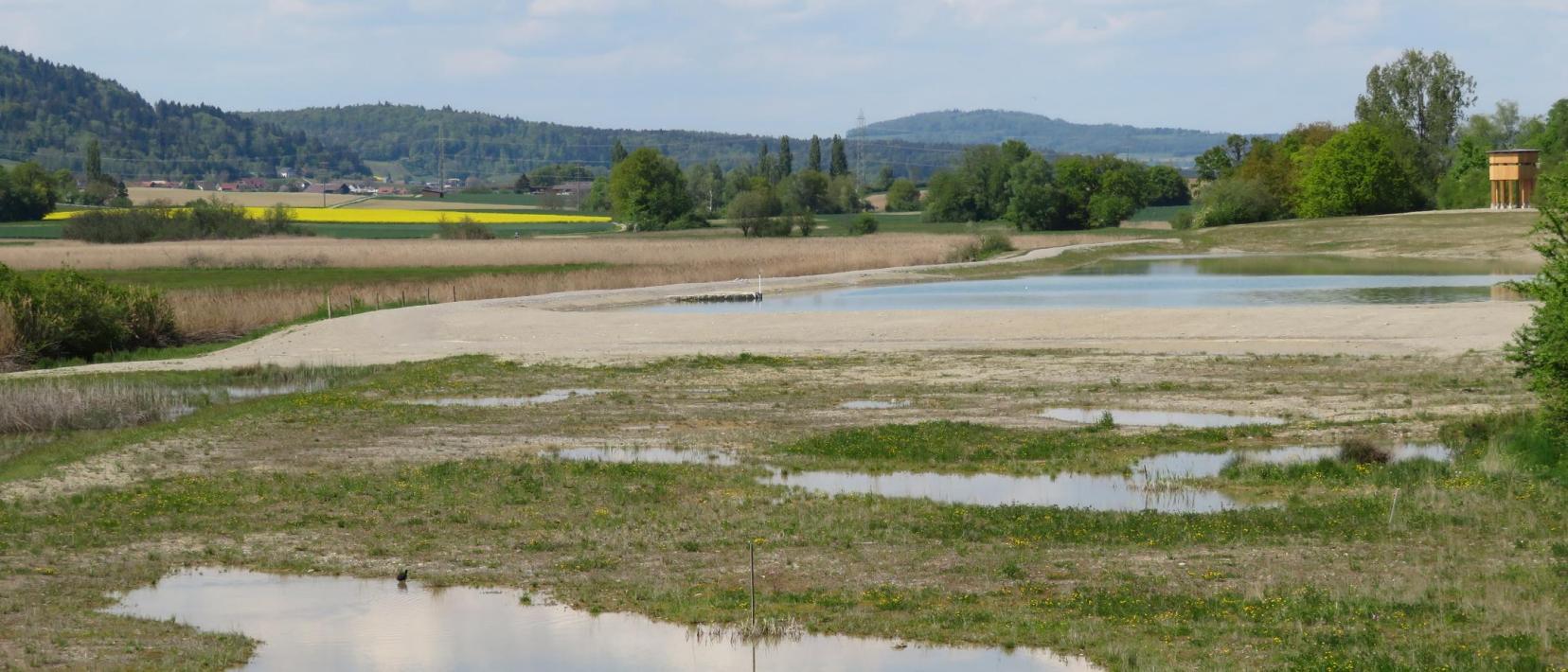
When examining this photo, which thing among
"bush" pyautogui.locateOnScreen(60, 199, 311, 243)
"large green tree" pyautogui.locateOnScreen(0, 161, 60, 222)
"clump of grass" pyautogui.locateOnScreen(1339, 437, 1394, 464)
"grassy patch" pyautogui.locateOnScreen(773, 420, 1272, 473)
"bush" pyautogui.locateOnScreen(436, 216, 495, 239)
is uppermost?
"large green tree" pyautogui.locateOnScreen(0, 161, 60, 222)

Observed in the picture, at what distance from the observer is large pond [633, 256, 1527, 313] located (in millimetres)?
51438

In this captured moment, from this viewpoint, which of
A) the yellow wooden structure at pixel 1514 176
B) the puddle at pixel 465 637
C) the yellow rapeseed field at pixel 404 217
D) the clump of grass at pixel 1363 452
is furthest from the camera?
the yellow rapeseed field at pixel 404 217

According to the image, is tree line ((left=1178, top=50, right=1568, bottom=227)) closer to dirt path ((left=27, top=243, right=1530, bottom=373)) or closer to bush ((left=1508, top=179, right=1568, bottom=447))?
dirt path ((left=27, top=243, right=1530, bottom=373))

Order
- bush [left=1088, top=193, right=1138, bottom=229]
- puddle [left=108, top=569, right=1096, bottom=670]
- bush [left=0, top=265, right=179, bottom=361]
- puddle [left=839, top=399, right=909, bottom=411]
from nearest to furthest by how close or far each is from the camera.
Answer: puddle [left=108, top=569, right=1096, bottom=670]
puddle [left=839, top=399, right=909, bottom=411]
bush [left=0, top=265, right=179, bottom=361]
bush [left=1088, top=193, right=1138, bottom=229]

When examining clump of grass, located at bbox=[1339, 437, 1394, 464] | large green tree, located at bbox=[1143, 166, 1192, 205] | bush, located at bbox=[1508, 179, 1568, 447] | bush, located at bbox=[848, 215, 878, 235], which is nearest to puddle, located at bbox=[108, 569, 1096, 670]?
clump of grass, located at bbox=[1339, 437, 1394, 464]

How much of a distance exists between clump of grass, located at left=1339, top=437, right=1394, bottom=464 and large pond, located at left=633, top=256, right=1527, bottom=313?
28129 millimetres

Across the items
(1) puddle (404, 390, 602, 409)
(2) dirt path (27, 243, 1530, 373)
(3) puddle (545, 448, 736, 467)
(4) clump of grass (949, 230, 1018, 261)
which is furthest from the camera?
(4) clump of grass (949, 230, 1018, 261)

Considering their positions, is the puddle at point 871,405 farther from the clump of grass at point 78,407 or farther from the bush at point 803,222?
the bush at point 803,222

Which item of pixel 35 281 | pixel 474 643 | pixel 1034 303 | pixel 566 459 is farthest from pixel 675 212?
pixel 474 643

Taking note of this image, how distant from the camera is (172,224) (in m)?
108

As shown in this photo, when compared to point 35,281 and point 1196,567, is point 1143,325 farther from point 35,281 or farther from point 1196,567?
point 35,281

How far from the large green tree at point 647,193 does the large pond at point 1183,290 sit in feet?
226

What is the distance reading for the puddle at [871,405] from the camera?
87.9 ft

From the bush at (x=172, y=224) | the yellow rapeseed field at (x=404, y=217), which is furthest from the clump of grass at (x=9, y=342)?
the yellow rapeseed field at (x=404, y=217)
